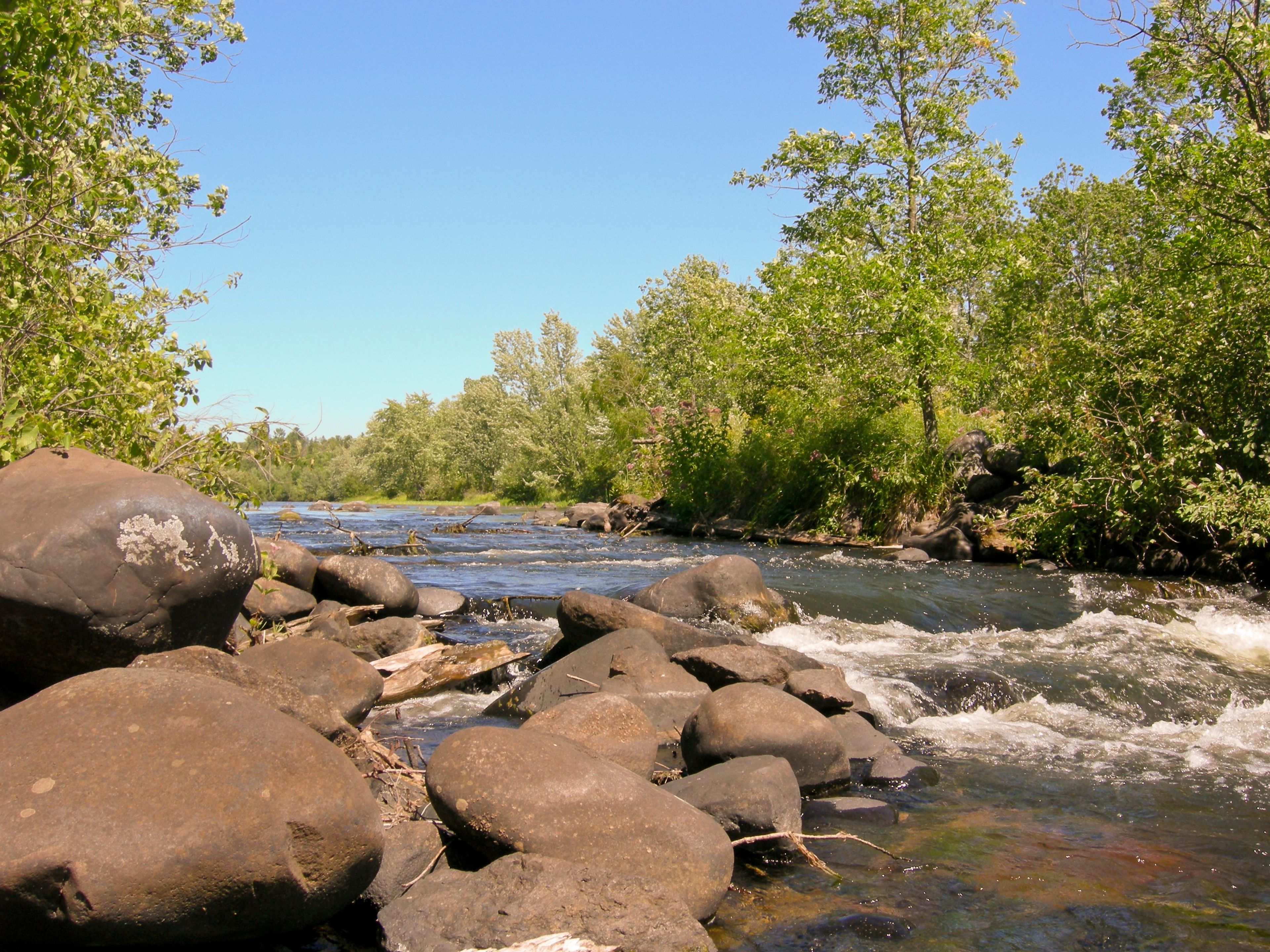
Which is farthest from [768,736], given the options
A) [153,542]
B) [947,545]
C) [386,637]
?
[947,545]

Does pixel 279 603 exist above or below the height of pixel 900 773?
above

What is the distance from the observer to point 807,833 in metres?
5.46

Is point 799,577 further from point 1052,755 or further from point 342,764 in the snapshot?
point 342,764

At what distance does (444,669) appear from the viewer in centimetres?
870

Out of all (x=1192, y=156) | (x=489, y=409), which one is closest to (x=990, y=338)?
(x=1192, y=156)

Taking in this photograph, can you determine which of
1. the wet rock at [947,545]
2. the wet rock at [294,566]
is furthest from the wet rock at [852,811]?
the wet rock at [947,545]

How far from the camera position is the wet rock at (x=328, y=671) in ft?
22.5

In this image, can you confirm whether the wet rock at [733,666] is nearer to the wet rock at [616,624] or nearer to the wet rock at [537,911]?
the wet rock at [616,624]

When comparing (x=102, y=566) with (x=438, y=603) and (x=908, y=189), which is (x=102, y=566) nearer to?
(x=438, y=603)

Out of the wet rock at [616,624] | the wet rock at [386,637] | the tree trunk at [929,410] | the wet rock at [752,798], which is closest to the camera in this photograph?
the wet rock at [752,798]

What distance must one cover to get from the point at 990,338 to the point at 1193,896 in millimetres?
32077

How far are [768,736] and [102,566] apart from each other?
4.31m

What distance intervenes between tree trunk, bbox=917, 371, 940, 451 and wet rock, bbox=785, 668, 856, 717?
15.3m

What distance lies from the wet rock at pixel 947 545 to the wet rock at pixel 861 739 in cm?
1200
